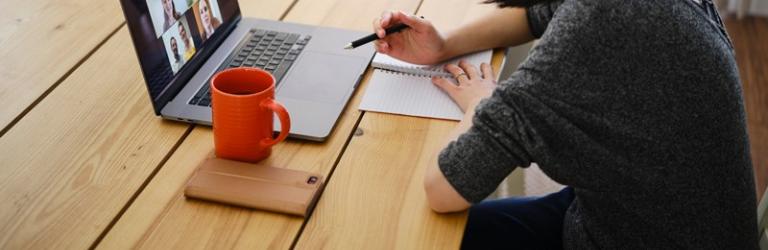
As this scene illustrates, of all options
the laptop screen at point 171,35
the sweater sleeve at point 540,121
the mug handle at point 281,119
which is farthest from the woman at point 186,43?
the sweater sleeve at point 540,121

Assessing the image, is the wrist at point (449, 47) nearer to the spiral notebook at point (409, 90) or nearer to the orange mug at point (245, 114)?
the spiral notebook at point (409, 90)

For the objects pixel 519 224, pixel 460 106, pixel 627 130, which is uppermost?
pixel 627 130

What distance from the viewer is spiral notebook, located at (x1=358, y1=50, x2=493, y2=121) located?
115 centimetres

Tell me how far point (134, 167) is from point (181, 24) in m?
0.24

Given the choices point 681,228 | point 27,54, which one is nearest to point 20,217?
point 27,54

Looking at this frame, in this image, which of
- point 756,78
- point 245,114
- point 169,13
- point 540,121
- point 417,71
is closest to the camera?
point 540,121

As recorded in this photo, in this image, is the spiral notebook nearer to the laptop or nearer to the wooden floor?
the laptop

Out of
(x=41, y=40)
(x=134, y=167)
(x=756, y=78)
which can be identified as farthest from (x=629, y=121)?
(x=756, y=78)

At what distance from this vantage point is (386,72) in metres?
1.25

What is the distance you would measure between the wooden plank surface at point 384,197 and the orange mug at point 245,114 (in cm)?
10

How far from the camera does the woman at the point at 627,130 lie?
0.84m

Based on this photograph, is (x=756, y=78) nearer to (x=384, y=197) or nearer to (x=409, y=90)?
(x=409, y=90)

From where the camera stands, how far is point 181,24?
115 centimetres

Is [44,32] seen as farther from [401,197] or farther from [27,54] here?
[401,197]
